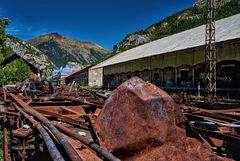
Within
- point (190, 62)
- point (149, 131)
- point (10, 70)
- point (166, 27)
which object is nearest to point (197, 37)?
point (190, 62)

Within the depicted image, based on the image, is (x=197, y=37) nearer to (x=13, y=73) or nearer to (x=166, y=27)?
(x=13, y=73)

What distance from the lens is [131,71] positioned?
31.0 meters

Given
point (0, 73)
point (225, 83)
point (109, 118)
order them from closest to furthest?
point (109, 118) → point (225, 83) → point (0, 73)

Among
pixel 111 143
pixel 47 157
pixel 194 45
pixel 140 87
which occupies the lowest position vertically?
pixel 47 157

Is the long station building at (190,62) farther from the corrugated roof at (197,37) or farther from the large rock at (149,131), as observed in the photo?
the large rock at (149,131)

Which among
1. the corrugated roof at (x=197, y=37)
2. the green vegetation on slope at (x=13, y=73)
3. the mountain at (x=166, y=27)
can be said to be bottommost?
the green vegetation on slope at (x=13, y=73)

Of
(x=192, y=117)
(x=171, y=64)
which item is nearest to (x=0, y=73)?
(x=171, y=64)

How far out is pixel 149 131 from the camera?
2918 mm

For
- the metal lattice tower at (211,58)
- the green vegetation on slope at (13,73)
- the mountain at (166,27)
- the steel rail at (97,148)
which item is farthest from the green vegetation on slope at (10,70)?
the mountain at (166,27)

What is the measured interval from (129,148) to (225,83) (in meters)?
18.4

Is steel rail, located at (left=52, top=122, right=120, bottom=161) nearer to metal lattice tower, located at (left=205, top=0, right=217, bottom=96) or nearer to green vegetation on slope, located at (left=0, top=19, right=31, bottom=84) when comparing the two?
metal lattice tower, located at (left=205, top=0, right=217, bottom=96)

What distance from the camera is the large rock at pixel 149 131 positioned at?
288cm

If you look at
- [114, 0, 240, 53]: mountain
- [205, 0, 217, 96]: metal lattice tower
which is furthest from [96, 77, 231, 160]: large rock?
[114, 0, 240, 53]: mountain

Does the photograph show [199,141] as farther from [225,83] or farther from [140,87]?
[225,83]
